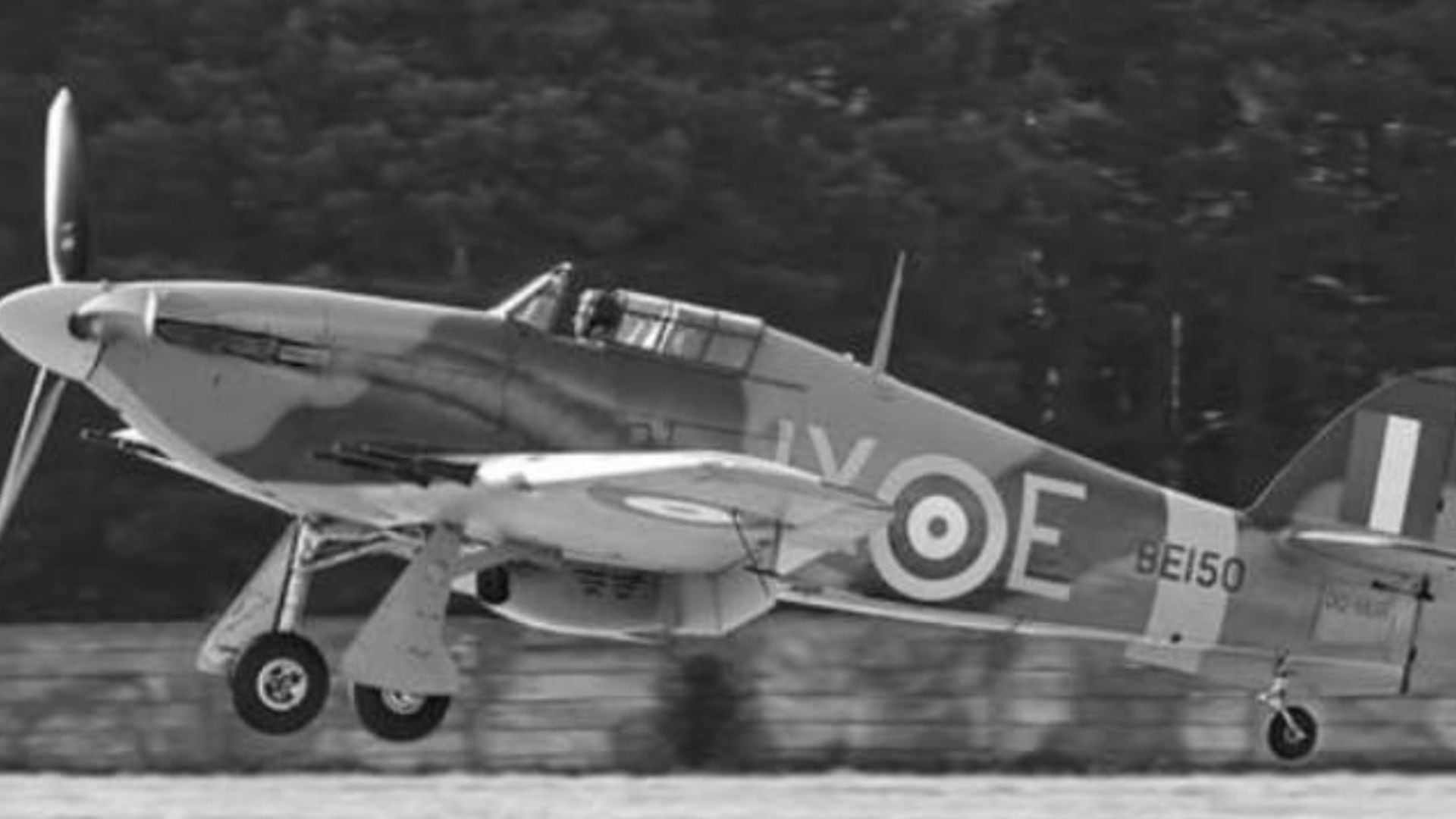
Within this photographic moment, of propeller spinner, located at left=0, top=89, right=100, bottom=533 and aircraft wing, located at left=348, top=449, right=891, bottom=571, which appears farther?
propeller spinner, located at left=0, top=89, right=100, bottom=533

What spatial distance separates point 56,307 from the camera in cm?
1581

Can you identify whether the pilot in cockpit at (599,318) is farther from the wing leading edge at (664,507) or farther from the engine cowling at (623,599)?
the engine cowling at (623,599)

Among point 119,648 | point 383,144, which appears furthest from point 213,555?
point 119,648

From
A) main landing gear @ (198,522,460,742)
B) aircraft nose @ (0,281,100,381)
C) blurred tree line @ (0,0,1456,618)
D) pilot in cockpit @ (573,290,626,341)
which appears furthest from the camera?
blurred tree line @ (0,0,1456,618)

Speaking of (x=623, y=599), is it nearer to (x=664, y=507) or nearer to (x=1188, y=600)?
(x=664, y=507)

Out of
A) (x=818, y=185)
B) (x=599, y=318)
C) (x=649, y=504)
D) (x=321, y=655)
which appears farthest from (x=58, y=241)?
(x=818, y=185)

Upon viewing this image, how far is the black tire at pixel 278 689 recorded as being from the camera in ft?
52.3

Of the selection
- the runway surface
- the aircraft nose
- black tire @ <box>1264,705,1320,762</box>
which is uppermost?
the aircraft nose

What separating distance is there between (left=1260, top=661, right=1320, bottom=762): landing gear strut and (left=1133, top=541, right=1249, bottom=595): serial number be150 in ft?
1.71

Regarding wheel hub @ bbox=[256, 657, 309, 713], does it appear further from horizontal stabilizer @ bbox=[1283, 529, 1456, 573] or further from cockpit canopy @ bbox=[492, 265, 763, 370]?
horizontal stabilizer @ bbox=[1283, 529, 1456, 573]

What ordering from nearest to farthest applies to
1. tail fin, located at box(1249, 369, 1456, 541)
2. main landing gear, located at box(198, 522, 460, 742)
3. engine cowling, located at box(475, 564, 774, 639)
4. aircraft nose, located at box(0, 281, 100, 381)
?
main landing gear, located at box(198, 522, 460, 742) → aircraft nose, located at box(0, 281, 100, 381) → engine cowling, located at box(475, 564, 774, 639) → tail fin, located at box(1249, 369, 1456, 541)

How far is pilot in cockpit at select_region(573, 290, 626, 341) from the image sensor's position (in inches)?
638

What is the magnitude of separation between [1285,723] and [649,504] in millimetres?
4058

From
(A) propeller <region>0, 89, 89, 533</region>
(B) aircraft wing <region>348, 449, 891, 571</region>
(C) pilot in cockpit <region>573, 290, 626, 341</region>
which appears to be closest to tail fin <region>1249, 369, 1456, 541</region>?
(B) aircraft wing <region>348, 449, 891, 571</region>
